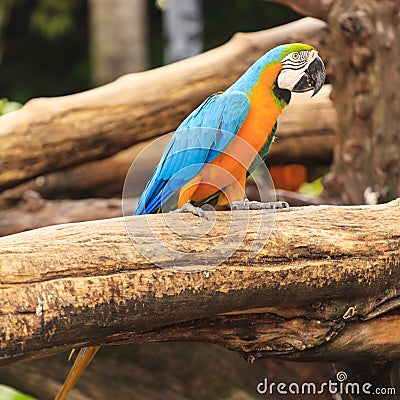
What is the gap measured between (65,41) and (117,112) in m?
2.42

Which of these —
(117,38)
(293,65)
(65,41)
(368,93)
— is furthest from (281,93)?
(65,41)

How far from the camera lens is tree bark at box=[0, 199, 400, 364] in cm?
101

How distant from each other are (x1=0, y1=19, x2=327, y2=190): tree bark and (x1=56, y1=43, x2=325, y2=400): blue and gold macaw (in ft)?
3.38

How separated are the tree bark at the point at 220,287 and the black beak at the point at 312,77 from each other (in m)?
0.26

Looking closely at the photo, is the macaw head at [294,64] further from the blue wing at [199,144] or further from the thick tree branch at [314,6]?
the thick tree branch at [314,6]

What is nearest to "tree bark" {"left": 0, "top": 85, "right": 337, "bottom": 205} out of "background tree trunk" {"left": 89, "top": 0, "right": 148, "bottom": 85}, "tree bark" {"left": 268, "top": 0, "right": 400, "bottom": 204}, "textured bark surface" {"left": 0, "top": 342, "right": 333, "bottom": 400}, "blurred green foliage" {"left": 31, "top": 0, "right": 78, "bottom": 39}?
"tree bark" {"left": 268, "top": 0, "right": 400, "bottom": 204}

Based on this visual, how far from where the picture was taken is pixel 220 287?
3.67 feet

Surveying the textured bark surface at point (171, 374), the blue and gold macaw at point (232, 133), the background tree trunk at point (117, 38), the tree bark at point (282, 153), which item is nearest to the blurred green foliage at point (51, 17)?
the background tree trunk at point (117, 38)

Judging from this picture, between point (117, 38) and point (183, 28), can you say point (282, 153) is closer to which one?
point (183, 28)

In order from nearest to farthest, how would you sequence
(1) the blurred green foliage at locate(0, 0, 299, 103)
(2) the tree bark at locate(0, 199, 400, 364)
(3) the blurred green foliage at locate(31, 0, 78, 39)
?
1. (2) the tree bark at locate(0, 199, 400, 364)
2. (3) the blurred green foliage at locate(31, 0, 78, 39)
3. (1) the blurred green foliage at locate(0, 0, 299, 103)

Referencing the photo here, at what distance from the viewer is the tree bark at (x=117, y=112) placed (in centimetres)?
233

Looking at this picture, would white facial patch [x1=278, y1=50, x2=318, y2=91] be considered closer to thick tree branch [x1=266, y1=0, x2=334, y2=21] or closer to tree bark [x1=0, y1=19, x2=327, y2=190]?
thick tree branch [x1=266, y1=0, x2=334, y2=21]

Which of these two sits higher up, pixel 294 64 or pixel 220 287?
pixel 294 64

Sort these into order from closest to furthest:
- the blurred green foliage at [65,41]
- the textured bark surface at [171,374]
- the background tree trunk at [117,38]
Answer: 1. the textured bark surface at [171,374]
2. the background tree trunk at [117,38]
3. the blurred green foliage at [65,41]
